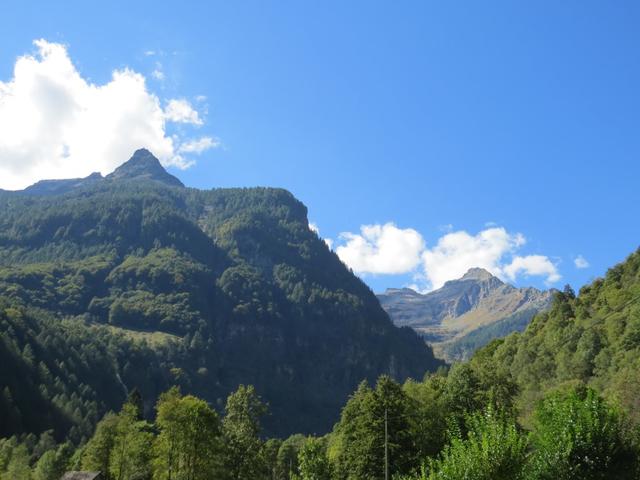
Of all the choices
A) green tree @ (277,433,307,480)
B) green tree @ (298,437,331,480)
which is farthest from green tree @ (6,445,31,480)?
green tree @ (277,433,307,480)

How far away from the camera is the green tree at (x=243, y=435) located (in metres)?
76.7

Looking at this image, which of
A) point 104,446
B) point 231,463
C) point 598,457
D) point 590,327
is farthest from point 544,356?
point 598,457

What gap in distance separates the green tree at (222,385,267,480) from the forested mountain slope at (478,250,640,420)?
170 feet

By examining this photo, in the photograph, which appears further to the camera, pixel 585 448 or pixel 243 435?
pixel 243 435

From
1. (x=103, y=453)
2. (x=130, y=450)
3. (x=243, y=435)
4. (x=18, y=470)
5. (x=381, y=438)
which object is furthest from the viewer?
(x=18, y=470)

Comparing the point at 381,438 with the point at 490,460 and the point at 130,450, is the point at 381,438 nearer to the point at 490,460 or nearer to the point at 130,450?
the point at 490,460

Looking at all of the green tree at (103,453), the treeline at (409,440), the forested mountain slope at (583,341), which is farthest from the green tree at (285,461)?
the forested mountain slope at (583,341)

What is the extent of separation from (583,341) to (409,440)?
67521mm

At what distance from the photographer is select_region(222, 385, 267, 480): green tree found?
7669cm

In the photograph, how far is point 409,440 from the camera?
226 feet

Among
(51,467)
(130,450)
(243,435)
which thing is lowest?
(51,467)

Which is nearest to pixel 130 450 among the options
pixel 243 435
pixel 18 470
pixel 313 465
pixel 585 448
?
pixel 243 435

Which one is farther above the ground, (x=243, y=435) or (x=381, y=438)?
(x=381, y=438)

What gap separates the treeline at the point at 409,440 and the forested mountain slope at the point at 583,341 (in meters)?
31.1
